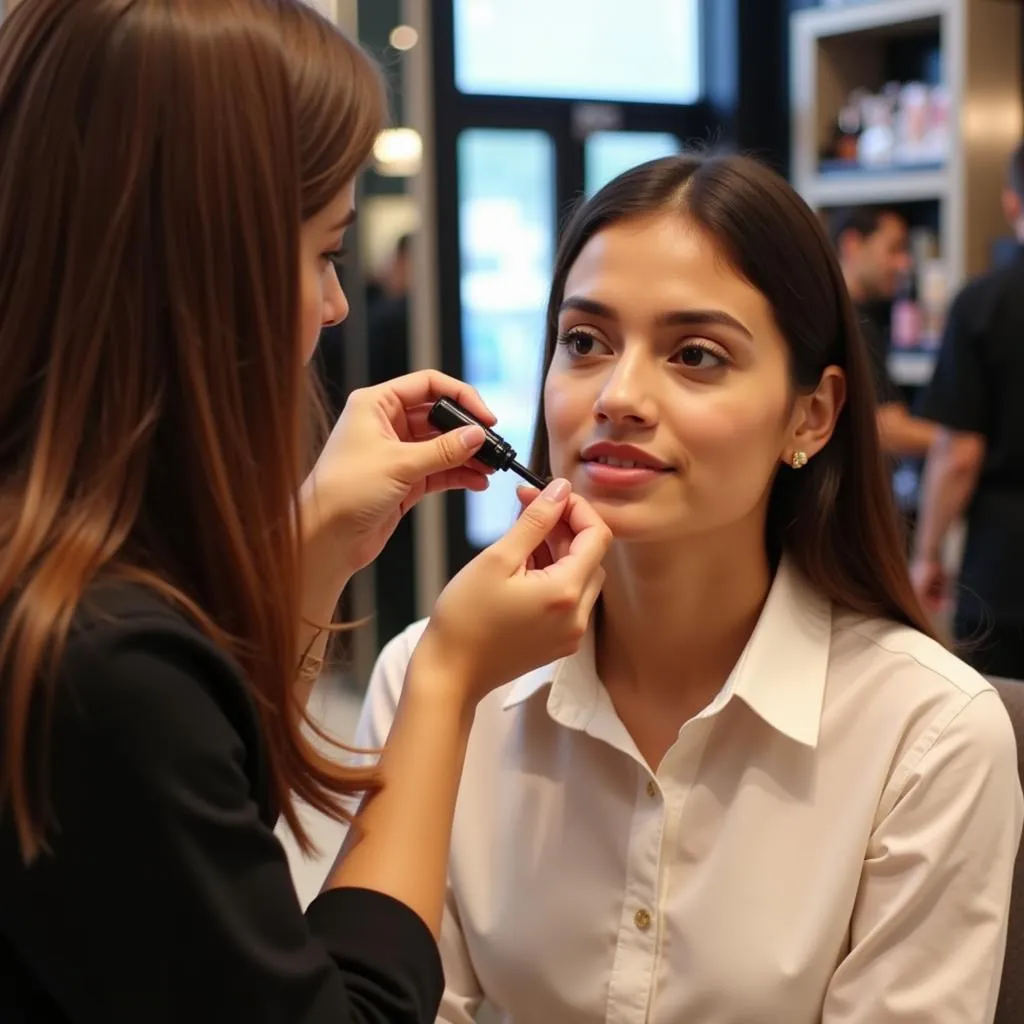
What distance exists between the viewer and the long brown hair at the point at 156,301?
0.76 m

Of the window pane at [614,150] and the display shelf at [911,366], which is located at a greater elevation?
the window pane at [614,150]

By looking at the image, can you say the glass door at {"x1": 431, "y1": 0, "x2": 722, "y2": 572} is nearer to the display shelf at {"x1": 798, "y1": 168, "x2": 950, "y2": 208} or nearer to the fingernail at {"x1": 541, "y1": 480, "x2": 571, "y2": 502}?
the display shelf at {"x1": 798, "y1": 168, "x2": 950, "y2": 208}

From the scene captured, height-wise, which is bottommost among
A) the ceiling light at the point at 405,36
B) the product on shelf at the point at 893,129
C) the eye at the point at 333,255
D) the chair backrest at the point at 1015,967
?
the chair backrest at the point at 1015,967

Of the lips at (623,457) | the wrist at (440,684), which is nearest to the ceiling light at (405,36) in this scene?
the lips at (623,457)

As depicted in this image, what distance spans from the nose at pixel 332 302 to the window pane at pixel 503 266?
125 inches

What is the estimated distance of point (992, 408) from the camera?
2795 millimetres

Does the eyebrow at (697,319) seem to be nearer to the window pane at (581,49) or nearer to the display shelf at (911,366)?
the display shelf at (911,366)

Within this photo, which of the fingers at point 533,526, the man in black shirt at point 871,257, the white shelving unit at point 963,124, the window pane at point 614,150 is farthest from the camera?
the window pane at point 614,150

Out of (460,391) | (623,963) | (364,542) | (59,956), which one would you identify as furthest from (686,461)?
(59,956)

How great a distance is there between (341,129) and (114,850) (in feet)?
1.41

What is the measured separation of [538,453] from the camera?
146cm

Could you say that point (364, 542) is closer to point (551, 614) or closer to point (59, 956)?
point (551, 614)

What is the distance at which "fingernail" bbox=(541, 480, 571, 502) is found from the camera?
1.05 metres

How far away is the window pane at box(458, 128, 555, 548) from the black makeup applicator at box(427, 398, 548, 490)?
2.94 m
